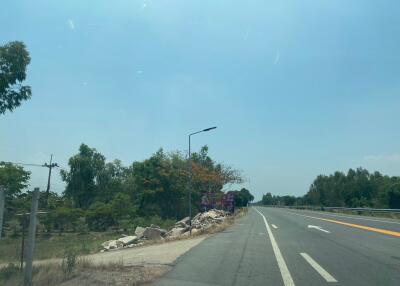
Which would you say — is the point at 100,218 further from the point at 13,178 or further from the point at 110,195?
the point at 110,195

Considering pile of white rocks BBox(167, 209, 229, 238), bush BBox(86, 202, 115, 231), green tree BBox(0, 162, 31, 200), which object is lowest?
pile of white rocks BBox(167, 209, 229, 238)

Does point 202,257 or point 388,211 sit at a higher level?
point 388,211

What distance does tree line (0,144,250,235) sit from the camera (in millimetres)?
52844

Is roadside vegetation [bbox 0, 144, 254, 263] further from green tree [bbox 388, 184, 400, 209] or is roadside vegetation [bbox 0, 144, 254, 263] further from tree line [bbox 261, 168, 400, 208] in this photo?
Result: tree line [bbox 261, 168, 400, 208]

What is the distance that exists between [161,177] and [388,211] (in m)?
32.1

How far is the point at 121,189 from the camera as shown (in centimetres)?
8888

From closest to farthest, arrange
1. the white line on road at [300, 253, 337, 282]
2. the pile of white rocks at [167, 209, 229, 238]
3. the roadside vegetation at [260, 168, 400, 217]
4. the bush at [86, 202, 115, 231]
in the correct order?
the white line on road at [300, 253, 337, 282] < the pile of white rocks at [167, 209, 229, 238] < the bush at [86, 202, 115, 231] < the roadside vegetation at [260, 168, 400, 217]

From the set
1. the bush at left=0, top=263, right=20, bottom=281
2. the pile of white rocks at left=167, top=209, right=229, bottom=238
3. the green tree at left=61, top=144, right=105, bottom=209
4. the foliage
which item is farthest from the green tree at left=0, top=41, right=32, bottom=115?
the green tree at left=61, top=144, right=105, bottom=209

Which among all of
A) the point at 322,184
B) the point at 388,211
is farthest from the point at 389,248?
the point at 322,184

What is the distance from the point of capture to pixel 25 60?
12.8 metres

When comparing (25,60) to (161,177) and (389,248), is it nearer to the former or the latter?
(389,248)

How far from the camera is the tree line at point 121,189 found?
52.8 meters

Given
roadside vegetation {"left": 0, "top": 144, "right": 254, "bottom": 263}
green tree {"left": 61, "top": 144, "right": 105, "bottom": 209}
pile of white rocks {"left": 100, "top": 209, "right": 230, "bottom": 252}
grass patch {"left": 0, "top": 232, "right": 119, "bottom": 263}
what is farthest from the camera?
green tree {"left": 61, "top": 144, "right": 105, "bottom": 209}

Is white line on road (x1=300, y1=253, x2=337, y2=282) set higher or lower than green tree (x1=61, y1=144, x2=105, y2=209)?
lower
